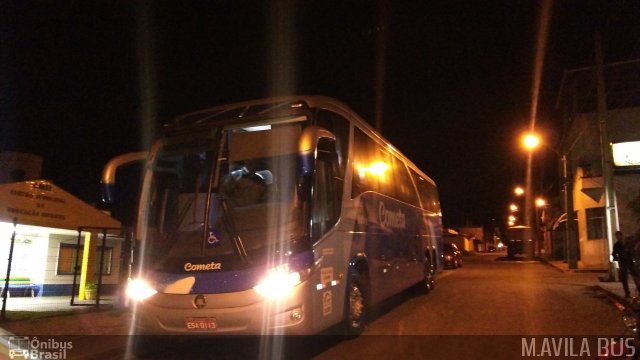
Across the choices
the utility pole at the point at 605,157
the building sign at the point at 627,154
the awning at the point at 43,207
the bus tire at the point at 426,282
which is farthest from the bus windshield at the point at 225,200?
the building sign at the point at 627,154

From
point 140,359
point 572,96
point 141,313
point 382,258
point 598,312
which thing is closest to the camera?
point 141,313

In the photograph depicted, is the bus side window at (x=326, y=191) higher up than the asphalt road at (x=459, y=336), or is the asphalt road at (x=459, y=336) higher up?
the bus side window at (x=326, y=191)

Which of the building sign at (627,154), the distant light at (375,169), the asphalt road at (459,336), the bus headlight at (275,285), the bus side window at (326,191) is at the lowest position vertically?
the asphalt road at (459,336)

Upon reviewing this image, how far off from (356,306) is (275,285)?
2.54 m

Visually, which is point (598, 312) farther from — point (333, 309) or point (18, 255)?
point (18, 255)

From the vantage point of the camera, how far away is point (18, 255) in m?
17.5

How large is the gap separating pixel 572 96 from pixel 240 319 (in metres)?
33.2

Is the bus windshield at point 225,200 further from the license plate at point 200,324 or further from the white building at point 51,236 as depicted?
the white building at point 51,236

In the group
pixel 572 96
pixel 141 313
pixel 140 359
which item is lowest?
pixel 140 359

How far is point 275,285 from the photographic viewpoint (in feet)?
22.3

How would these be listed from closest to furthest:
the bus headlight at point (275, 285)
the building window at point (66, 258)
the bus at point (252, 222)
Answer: the bus headlight at point (275, 285) → the bus at point (252, 222) → the building window at point (66, 258)

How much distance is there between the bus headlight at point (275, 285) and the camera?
267 inches

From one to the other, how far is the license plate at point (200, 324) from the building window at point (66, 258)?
13.5m

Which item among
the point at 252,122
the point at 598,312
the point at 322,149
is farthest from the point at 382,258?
the point at 598,312
